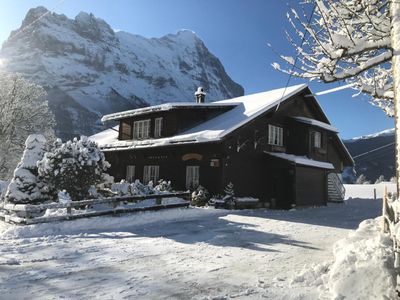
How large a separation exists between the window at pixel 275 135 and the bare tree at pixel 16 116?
978 inches

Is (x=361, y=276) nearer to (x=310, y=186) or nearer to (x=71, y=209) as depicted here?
(x=71, y=209)

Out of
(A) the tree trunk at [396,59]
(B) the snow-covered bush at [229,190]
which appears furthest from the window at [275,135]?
(A) the tree trunk at [396,59]

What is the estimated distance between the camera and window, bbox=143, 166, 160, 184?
2341 cm

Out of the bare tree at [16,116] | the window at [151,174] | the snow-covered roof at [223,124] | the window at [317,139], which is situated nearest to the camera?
the snow-covered roof at [223,124]

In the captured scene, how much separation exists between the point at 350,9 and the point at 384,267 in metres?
3.46

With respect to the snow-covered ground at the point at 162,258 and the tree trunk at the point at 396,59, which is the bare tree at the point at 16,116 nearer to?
the snow-covered ground at the point at 162,258

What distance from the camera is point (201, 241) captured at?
10.3 m

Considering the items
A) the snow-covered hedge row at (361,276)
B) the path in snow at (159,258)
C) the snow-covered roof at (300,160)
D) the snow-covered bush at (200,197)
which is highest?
the snow-covered roof at (300,160)

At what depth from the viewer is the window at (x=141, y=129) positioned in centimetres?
2504

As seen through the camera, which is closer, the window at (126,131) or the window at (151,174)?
the window at (151,174)

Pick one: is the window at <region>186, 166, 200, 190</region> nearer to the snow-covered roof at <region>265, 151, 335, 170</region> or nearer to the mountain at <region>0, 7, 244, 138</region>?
the snow-covered roof at <region>265, 151, 335, 170</region>

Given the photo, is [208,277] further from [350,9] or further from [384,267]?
[350,9]

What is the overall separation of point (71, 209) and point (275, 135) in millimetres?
14343

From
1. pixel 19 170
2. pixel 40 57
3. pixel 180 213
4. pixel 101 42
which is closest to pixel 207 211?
pixel 180 213
